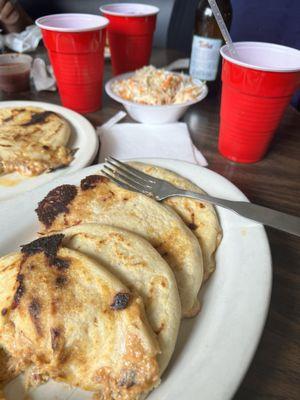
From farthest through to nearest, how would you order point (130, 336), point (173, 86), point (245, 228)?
1. point (173, 86)
2. point (245, 228)
3. point (130, 336)

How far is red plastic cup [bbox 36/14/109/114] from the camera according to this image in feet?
5.06

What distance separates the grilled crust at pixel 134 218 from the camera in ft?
2.80

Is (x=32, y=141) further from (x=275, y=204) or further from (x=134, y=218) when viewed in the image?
(x=275, y=204)

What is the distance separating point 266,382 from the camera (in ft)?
2.36

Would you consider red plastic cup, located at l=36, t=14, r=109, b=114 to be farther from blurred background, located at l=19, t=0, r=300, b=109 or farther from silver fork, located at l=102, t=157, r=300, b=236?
blurred background, located at l=19, t=0, r=300, b=109

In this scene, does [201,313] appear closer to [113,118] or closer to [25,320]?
[25,320]

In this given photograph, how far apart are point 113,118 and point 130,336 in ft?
4.40

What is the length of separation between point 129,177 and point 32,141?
1.77ft

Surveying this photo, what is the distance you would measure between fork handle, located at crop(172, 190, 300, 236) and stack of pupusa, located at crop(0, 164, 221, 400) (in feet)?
0.34

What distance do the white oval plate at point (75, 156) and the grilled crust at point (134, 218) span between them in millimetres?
227

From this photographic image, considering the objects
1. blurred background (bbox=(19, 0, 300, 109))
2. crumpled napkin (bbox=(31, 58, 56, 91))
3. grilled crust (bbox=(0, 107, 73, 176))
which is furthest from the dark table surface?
blurred background (bbox=(19, 0, 300, 109))

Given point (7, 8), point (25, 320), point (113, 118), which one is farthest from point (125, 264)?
point (7, 8)

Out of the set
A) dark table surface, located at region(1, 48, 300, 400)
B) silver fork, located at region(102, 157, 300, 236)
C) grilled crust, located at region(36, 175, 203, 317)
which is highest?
silver fork, located at region(102, 157, 300, 236)

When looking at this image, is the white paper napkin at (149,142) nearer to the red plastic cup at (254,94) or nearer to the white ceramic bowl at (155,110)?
the white ceramic bowl at (155,110)
